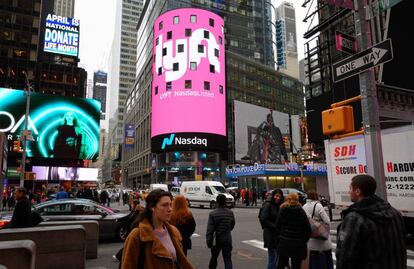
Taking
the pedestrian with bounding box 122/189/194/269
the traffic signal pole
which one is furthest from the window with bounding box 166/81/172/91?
the pedestrian with bounding box 122/189/194/269

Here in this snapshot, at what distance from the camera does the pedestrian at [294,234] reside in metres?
6.36

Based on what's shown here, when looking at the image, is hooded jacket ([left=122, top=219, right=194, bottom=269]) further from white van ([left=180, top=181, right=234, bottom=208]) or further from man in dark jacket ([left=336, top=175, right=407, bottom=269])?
white van ([left=180, top=181, right=234, bottom=208])

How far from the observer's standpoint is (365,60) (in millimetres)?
6469

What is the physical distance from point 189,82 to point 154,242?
6623 centimetres

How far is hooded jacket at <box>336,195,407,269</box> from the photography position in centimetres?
343

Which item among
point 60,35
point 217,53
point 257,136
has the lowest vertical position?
point 257,136

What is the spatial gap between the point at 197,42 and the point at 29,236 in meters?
66.0

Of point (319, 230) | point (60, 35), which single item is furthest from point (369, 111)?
point (60, 35)

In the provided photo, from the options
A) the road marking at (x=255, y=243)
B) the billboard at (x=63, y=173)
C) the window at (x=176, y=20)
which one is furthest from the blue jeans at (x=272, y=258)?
the window at (x=176, y=20)

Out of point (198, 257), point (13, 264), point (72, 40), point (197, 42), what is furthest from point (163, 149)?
point (13, 264)

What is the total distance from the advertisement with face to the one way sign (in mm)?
66696

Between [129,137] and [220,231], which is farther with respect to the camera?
[129,137]

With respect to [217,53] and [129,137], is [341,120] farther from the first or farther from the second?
[217,53]

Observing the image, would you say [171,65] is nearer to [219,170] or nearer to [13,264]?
[219,170]
